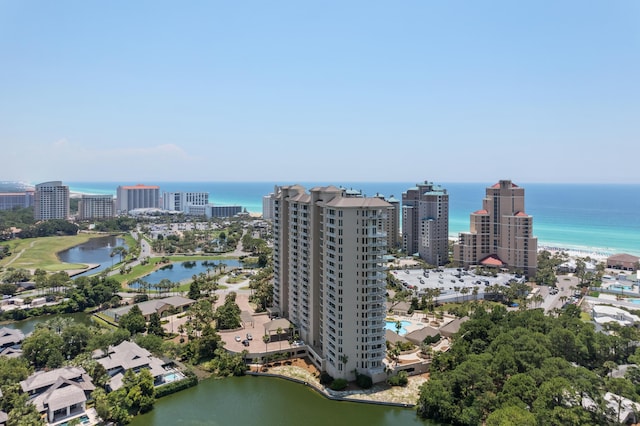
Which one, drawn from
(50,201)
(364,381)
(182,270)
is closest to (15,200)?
(50,201)

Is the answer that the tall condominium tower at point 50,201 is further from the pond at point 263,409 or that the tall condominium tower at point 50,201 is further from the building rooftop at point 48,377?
the pond at point 263,409

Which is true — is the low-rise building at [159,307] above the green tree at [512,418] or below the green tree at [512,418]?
below

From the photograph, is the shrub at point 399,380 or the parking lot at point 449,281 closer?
the shrub at point 399,380

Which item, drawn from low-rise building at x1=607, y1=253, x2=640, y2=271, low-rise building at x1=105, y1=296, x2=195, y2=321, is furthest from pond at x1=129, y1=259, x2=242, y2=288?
low-rise building at x1=607, y1=253, x2=640, y2=271

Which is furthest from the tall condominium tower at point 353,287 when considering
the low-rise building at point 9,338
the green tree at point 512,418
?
the low-rise building at point 9,338

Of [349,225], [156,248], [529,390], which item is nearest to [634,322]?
[529,390]

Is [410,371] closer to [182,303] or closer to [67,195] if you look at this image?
Result: [182,303]
